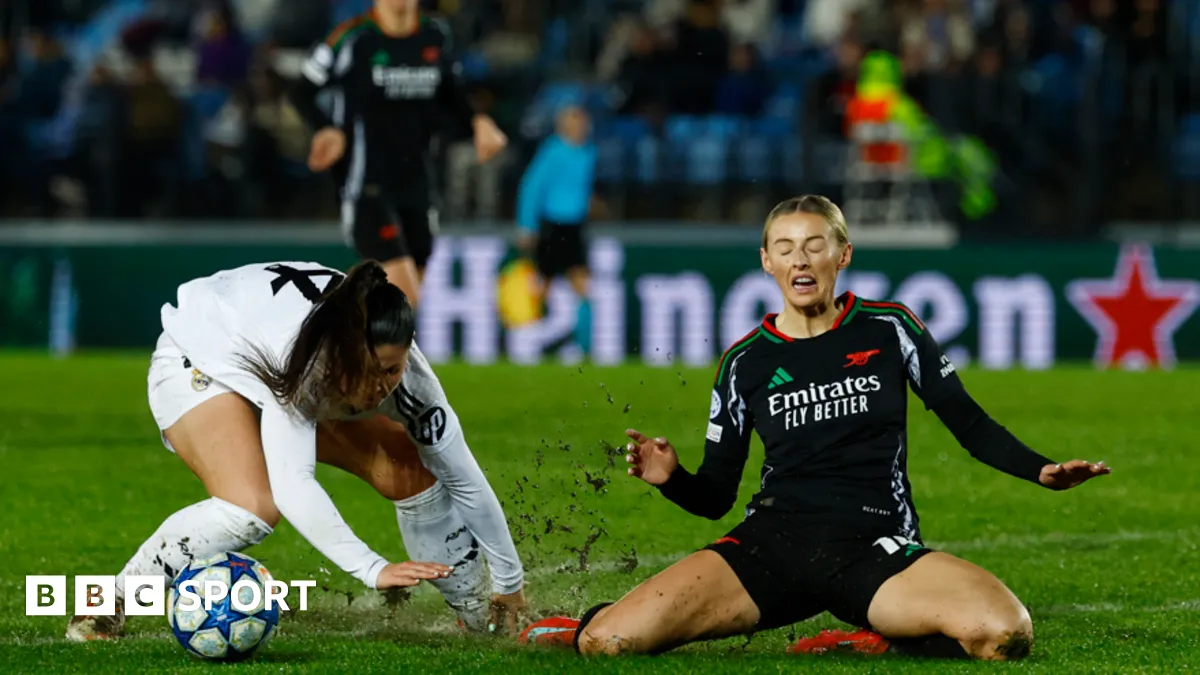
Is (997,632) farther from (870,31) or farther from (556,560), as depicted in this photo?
(870,31)

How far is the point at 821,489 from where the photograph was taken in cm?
576

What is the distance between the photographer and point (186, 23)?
20.3 metres

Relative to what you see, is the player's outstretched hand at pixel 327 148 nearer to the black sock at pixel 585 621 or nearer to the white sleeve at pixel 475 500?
the white sleeve at pixel 475 500

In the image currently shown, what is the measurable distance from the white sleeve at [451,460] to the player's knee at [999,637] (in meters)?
1.65

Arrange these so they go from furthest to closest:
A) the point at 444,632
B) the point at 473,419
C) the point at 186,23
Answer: the point at 186,23 → the point at 473,419 → the point at 444,632

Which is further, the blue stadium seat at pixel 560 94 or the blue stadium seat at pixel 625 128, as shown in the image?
the blue stadium seat at pixel 560 94

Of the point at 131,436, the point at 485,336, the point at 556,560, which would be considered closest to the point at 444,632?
the point at 556,560

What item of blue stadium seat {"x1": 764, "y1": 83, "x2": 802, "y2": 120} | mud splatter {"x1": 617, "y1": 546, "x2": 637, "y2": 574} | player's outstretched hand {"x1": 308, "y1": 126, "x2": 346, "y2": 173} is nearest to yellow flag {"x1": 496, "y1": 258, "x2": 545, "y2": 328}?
blue stadium seat {"x1": 764, "y1": 83, "x2": 802, "y2": 120}

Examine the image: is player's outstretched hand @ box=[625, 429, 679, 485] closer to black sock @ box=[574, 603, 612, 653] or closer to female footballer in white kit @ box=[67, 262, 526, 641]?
black sock @ box=[574, 603, 612, 653]

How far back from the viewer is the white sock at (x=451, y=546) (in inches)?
256

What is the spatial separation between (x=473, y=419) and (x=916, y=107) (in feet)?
23.1

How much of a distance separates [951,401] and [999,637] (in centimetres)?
72

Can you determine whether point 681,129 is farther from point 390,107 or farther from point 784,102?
point 390,107

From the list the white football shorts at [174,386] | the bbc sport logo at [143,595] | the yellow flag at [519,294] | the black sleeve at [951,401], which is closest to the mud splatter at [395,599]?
the bbc sport logo at [143,595]
